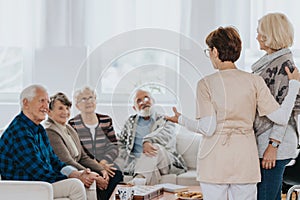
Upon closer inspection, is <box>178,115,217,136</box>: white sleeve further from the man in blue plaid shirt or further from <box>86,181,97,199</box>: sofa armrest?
<box>86,181,97,199</box>: sofa armrest

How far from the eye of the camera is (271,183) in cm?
262

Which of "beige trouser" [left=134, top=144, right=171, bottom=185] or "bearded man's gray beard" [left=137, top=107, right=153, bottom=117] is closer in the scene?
"bearded man's gray beard" [left=137, top=107, right=153, bottom=117]

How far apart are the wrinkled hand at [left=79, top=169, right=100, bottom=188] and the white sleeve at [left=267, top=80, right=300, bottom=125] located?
1.57 m

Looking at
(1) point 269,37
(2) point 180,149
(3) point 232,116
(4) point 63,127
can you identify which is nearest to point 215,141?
(3) point 232,116

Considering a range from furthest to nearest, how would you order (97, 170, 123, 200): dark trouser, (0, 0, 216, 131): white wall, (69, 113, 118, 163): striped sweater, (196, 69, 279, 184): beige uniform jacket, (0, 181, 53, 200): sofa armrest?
(0, 0, 216, 131): white wall → (97, 170, 123, 200): dark trouser → (69, 113, 118, 163): striped sweater → (0, 181, 53, 200): sofa armrest → (196, 69, 279, 184): beige uniform jacket

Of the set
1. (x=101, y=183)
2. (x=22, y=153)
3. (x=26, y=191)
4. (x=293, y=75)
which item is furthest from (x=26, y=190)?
(x=293, y=75)

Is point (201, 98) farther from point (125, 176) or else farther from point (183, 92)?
point (125, 176)

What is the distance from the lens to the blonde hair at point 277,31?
2602 mm

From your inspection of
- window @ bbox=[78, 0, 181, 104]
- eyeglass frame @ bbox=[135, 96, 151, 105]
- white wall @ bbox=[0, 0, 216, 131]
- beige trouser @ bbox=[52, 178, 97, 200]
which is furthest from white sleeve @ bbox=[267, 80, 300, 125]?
white wall @ bbox=[0, 0, 216, 131]

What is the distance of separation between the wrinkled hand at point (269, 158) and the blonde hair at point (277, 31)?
0.46 m

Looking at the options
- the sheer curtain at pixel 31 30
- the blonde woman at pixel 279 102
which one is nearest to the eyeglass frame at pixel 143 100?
the blonde woman at pixel 279 102

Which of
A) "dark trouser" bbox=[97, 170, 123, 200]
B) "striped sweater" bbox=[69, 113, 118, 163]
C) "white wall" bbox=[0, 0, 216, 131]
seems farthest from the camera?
"white wall" bbox=[0, 0, 216, 131]

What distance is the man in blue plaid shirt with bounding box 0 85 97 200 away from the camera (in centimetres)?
333

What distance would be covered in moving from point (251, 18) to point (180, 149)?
1.46 metres
